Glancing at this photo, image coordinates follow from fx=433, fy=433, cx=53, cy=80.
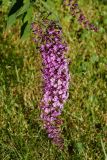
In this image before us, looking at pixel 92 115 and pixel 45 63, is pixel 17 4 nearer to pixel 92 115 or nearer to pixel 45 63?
pixel 45 63

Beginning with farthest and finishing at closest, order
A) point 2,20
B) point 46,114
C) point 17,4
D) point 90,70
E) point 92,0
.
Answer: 1. point 92,0
2. point 2,20
3. point 90,70
4. point 46,114
5. point 17,4

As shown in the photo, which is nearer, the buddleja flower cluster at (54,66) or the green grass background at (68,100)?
the buddleja flower cluster at (54,66)

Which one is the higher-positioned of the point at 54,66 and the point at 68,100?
the point at 54,66

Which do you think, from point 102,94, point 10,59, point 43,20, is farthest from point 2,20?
point 43,20

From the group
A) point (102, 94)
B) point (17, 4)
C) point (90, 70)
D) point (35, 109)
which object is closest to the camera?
point (17, 4)

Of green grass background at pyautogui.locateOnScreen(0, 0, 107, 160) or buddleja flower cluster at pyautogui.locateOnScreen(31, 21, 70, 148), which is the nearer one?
buddleja flower cluster at pyautogui.locateOnScreen(31, 21, 70, 148)

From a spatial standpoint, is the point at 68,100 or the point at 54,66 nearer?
the point at 54,66

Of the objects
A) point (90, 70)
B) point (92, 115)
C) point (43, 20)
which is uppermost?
point (43, 20)

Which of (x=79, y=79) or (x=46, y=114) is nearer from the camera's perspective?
(x=46, y=114)
